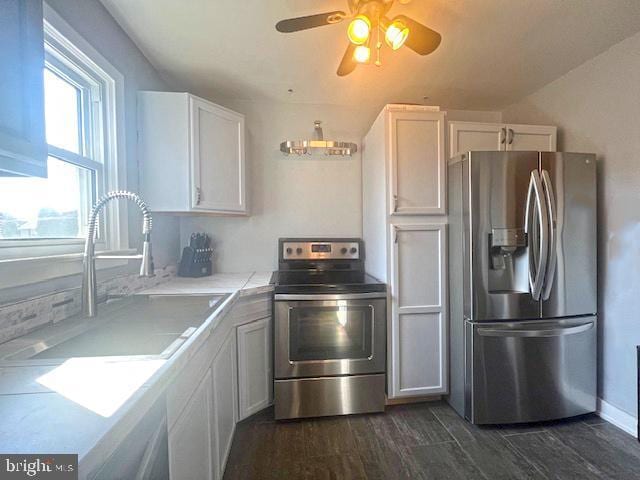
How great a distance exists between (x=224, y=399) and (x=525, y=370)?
1819 mm

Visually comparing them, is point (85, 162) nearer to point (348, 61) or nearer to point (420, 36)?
point (348, 61)

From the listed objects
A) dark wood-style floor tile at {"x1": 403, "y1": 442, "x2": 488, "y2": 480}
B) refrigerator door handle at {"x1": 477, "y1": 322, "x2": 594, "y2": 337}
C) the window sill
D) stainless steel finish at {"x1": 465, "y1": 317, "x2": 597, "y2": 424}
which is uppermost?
the window sill

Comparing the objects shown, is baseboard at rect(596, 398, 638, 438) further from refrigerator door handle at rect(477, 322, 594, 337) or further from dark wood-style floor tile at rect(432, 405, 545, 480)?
dark wood-style floor tile at rect(432, 405, 545, 480)

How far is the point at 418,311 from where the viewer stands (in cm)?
203

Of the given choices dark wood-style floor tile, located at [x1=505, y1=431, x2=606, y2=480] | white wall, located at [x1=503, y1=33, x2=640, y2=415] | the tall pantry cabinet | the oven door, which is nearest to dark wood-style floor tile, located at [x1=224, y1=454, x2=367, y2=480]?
the oven door

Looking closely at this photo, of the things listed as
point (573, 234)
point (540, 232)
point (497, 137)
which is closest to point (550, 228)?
point (540, 232)

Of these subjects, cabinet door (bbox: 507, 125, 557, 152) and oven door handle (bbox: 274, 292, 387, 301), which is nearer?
oven door handle (bbox: 274, 292, 387, 301)

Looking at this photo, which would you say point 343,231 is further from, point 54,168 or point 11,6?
point 11,6

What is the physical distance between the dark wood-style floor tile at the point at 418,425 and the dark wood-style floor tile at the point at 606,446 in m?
0.71

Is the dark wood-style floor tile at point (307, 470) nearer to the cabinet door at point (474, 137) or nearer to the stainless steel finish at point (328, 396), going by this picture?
the stainless steel finish at point (328, 396)

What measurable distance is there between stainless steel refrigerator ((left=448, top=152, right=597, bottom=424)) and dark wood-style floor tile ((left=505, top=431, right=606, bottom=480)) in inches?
4.3

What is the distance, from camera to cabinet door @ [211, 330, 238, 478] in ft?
4.36

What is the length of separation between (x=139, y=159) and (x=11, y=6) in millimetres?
1249

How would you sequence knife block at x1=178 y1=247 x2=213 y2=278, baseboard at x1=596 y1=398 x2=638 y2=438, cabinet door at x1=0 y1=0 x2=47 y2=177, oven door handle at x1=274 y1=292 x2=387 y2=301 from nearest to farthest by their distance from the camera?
cabinet door at x1=0 y1=0 x2=47 y2=177
baseboard at x1=596 y1=398 x2=638 y2=438
oven door handle at x1=274 y1=292 x2=387 y2=301
knife block at x1=178 y1=247 x2=213 y2=278
